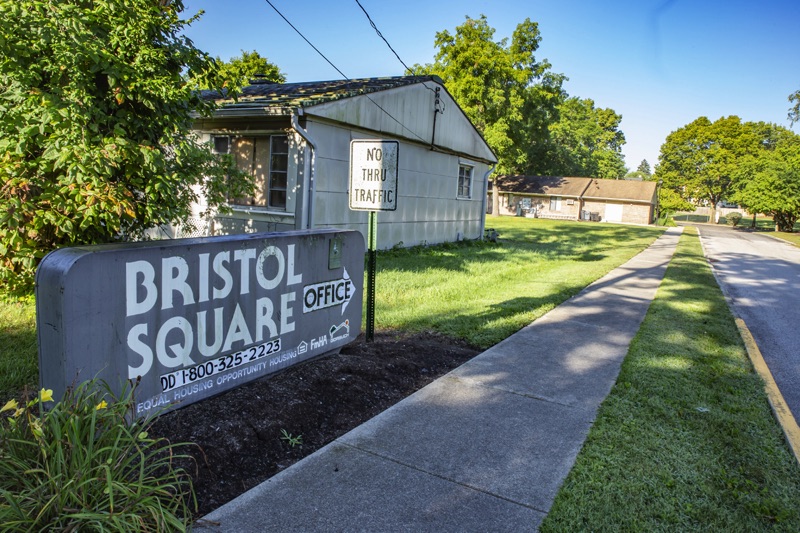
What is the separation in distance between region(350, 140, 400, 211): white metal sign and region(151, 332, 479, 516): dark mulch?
5.24 ft

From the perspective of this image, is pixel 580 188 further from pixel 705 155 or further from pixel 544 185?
pixel 705 155

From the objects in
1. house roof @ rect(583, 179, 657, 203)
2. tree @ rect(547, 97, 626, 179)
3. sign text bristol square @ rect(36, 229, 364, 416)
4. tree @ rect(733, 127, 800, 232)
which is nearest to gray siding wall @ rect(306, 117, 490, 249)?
sign text bristol square @ rect(36, 229, 364, 416)

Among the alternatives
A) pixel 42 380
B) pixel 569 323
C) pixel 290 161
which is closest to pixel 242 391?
pixel 42 380

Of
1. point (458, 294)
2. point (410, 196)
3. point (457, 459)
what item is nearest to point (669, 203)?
point (410, 196)

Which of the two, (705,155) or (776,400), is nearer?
(776,400)

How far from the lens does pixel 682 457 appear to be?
3887 mm

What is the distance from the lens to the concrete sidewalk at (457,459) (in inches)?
119

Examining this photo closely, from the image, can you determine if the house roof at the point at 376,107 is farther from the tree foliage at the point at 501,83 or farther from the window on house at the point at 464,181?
the tree foliage at the point at 501,83

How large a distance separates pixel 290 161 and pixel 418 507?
31.3ft

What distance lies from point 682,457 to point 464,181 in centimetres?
1639

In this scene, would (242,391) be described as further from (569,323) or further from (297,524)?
(569,323)

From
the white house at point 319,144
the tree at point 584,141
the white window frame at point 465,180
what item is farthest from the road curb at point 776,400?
the tree at point 584,141

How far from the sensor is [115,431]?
2752 millimetres

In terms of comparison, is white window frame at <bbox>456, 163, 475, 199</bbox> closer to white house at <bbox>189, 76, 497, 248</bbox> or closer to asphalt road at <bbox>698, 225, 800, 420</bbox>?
white house at <bbox>189, 76, 497, 248</bbox>
